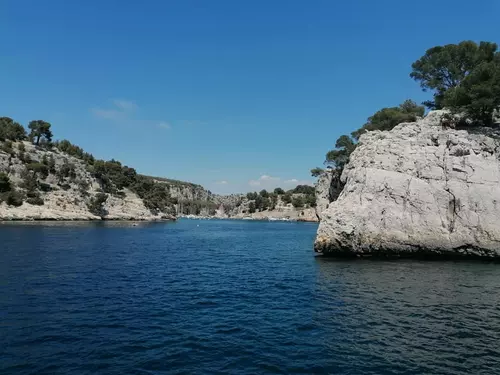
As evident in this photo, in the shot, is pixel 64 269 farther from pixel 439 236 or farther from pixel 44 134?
pixel 44 134

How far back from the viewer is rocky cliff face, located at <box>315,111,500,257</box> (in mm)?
35562

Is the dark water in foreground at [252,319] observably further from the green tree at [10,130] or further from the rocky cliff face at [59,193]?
the green tree at [10,130]

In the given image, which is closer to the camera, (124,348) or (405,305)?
(124,348)

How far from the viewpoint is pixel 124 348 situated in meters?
14.5

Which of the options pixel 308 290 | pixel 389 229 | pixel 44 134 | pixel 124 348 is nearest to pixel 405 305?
pixel 308 290

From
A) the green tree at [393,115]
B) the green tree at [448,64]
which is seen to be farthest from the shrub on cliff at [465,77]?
the green tree at [393,115]

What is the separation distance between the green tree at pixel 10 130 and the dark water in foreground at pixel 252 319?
412ft

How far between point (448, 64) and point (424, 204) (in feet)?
118

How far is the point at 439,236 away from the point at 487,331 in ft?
67.8

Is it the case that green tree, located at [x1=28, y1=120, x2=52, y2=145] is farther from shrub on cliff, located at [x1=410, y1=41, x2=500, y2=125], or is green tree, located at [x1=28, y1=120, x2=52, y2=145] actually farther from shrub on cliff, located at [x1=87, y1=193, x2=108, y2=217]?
shrub on cliff, located at [x1=410, y1=41, x2=500, y2=125]

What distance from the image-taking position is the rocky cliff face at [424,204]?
3556cm

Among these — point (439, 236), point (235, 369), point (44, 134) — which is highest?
point (44, 134)

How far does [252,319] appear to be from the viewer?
1862 cm

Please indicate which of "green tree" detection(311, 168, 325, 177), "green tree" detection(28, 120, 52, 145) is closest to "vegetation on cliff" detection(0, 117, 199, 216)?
"green tree" detection(28, 120, 52, 145)
